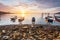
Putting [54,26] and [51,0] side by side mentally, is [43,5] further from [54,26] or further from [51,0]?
[54,26]

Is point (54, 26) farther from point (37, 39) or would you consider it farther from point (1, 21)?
point (1, 21)

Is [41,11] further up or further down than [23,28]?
further up

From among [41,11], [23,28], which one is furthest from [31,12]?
[23,28]

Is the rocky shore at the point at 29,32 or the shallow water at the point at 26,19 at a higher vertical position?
the shallow water at the point at 26,19

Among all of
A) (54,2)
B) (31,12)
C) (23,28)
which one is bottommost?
(23,28)

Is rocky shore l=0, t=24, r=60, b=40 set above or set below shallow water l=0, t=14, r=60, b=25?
below

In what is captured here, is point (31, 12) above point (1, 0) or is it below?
below

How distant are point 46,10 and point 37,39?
1.32 feet

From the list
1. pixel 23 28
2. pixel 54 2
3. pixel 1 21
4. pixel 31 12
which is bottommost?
pixel 23 28

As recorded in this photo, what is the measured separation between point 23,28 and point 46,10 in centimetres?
39

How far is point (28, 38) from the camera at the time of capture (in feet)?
4.32

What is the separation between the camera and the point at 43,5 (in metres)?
1.36

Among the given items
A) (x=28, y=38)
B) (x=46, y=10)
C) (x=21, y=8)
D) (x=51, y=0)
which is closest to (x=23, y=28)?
(x=28, y=38)

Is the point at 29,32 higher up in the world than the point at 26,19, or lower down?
lower down
